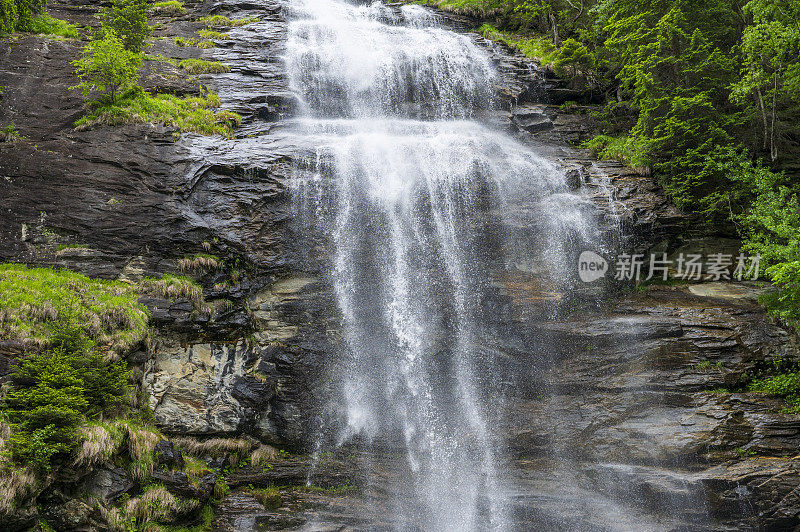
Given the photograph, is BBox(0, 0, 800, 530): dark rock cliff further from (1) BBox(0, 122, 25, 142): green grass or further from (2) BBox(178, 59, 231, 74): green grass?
(2) BBox(178, 59, 231, 74): green grass

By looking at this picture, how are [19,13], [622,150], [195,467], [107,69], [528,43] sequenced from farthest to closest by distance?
[528,43] < [19,13] < [622,150] < [107,69] < [195,467]

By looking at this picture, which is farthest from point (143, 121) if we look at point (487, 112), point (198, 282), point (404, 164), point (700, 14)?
point (700, 14)

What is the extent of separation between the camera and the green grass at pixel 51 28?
58.2ft

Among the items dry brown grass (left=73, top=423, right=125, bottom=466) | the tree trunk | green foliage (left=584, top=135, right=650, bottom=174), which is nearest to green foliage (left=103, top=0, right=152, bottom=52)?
dry brown grass (left=73, top=423, right=125, bottom=466)

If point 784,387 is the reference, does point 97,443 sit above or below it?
below

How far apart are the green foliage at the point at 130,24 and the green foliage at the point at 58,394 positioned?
13402mm

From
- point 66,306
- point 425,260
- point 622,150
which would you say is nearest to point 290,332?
point 425,260

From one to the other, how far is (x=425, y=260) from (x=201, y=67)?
12.7m

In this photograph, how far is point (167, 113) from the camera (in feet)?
49.0

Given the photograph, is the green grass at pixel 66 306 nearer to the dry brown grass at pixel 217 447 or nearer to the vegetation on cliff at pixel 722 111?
the dry brown grass at pixel 217 447

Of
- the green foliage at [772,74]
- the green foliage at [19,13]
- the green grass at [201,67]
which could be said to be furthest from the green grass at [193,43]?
the green foliage at [772,74]

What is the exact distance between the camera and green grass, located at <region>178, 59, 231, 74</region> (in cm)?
1827

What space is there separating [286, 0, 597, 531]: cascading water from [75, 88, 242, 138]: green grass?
2696 millimetres

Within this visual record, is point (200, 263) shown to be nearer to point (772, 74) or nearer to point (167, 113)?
point (167, 113)
